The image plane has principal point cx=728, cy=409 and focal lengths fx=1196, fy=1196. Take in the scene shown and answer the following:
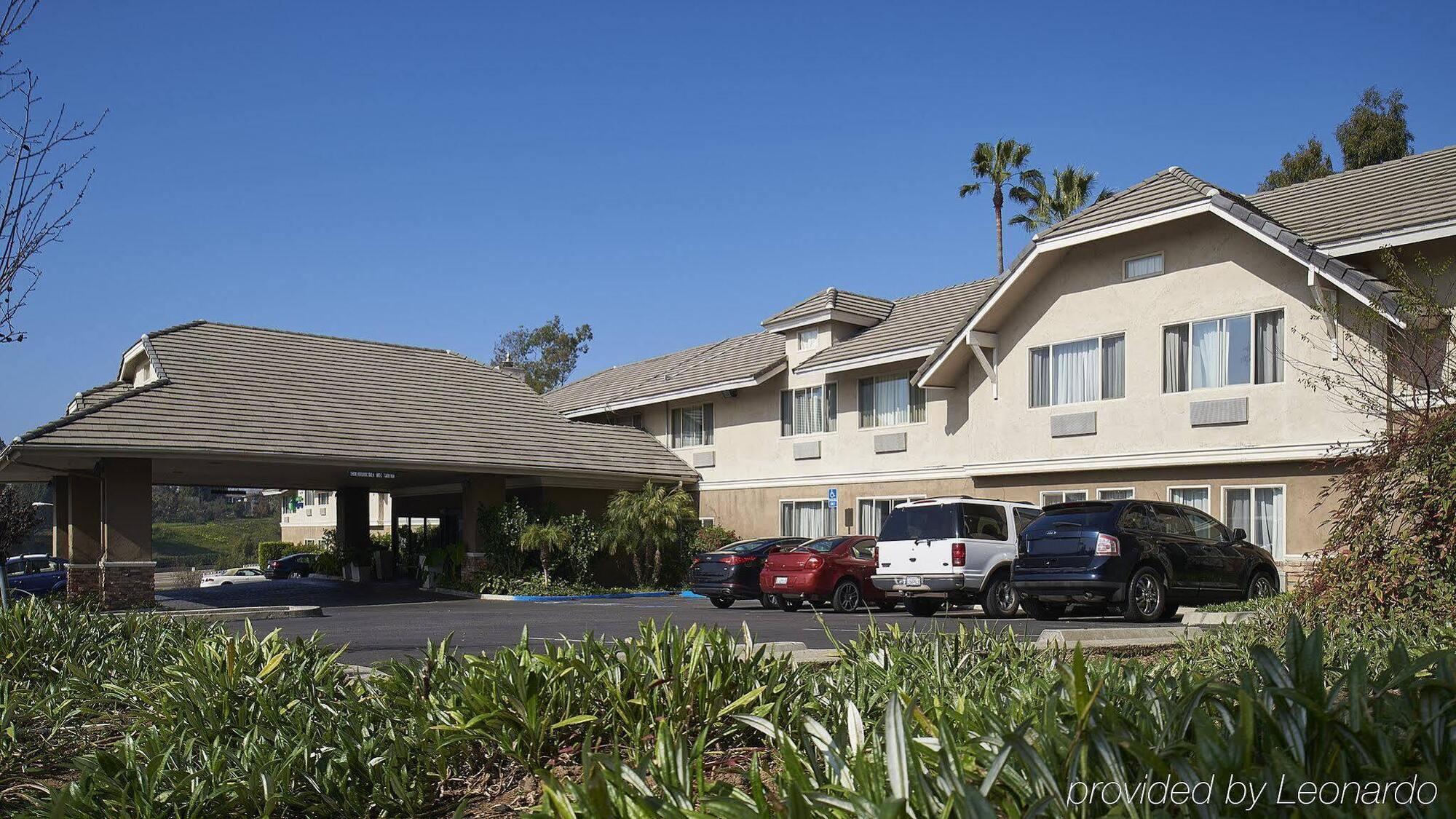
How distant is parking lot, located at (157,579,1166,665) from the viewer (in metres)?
15.8

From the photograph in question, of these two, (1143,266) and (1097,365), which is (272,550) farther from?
(1143,266)

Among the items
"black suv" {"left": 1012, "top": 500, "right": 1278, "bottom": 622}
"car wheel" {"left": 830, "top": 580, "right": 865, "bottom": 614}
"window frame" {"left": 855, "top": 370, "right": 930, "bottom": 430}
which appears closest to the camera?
"black suv" {"left": 1012, "top": 500, "right": 1278, "bottom": 622}

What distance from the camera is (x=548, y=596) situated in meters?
29.8

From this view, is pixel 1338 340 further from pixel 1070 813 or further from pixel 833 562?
pixel 1070 813

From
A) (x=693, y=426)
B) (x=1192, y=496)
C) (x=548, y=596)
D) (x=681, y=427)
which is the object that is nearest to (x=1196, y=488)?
(x=1192, y=496)

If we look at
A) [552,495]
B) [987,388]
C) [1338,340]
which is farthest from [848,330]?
[1338,340]

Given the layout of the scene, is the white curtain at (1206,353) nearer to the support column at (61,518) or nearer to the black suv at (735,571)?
the black suv at (735,571)

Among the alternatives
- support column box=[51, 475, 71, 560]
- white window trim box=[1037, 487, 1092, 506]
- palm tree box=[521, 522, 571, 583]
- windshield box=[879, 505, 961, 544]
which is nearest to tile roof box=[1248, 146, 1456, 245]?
white window trim box=[1037, 487, 1092, 506]

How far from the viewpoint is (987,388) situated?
2650 cm

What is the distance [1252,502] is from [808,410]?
43.0ft

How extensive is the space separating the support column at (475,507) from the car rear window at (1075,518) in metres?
17.2

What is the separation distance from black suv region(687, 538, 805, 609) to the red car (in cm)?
100

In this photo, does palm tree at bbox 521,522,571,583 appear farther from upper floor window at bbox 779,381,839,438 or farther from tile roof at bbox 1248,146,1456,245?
tile roof at bbox 1248,146,1456,245

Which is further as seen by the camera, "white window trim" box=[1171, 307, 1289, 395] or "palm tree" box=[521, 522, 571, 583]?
"palm tree" box=[521, 522, 571, 583]
